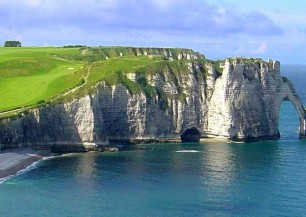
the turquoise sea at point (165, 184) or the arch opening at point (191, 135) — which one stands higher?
the arch opening at point (191, 135)

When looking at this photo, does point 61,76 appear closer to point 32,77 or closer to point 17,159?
point 32,77

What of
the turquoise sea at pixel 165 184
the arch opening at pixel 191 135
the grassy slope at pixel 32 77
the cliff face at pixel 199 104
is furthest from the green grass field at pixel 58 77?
the turquoise sea at pixel 165 184

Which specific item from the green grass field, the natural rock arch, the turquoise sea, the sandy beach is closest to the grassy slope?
the green grass field

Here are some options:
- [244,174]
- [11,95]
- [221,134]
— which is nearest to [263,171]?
[244,174]

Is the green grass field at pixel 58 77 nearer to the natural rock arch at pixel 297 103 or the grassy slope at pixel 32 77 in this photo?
the grassy slope at pixel 32 77

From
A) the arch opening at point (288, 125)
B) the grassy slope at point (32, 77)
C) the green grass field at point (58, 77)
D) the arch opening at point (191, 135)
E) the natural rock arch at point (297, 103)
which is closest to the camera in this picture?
the green grass field at point (58, 77)

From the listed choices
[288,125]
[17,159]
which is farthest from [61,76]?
[288,125]

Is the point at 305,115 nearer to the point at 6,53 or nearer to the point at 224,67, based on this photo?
the point at 224,67
